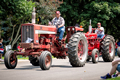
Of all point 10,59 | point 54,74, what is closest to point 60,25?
point 10,59

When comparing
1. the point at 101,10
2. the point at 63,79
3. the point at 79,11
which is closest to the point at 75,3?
the point at 79,11

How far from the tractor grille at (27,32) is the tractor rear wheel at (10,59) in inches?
32.6

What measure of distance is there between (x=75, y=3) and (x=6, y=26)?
28.9 feet

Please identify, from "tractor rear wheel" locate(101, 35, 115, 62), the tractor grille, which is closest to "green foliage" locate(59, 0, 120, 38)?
"tractor rear wheel" locate(101, 35, 115, 62)

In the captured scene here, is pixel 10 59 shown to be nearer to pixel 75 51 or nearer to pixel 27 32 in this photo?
pixel 27 32

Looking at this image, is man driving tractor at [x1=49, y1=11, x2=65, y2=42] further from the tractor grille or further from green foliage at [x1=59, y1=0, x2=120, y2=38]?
green foliage at [x1=59, y1=0, x2=120, y2=38]

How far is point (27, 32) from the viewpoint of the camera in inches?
484

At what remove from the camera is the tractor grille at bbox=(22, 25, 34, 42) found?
1219 centimetres

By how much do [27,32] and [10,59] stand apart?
1.41m

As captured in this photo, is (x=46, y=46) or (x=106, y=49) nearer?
(x=46, y=46)

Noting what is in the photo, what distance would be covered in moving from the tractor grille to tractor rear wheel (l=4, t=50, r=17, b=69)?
0.83 metres

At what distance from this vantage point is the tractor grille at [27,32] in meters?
12.2

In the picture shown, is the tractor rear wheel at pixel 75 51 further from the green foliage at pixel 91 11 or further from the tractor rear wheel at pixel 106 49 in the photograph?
the green foliage at pixel 91 11

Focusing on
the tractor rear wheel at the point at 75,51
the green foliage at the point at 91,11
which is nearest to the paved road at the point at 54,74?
the tractor rear wheel at the point at 75,51
